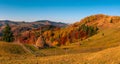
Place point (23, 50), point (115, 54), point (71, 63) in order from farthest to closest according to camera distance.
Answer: point (23, 50), point (115, 54), point (71, 63)

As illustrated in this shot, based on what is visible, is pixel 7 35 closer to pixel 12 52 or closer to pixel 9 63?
pixel 12 52

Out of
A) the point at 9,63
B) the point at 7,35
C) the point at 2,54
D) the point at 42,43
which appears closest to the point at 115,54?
the point at 9,63

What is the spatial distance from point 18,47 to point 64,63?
34.8 metres

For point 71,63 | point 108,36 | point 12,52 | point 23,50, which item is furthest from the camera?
point 108,36

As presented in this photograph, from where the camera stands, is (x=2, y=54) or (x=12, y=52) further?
(x=12, y=52)

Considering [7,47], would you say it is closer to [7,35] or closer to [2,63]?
[2,63]

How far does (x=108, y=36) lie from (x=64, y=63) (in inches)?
4982

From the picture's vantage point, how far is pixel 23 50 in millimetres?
71875

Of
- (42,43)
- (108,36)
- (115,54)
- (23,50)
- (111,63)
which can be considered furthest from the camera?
(108,36)

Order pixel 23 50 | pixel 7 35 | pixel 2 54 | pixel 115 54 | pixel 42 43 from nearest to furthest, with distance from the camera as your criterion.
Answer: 1. pixel 115 54
2. pixel 2 54
3. pixel 23 50
4. pixel 42 43
5. pixel 7 35

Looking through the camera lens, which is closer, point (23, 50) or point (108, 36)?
point (23, 50)

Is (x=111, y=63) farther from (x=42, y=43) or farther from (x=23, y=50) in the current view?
(x=42, y=43)

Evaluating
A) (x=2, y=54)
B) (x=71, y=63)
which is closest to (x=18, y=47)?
(x=2, y=54)

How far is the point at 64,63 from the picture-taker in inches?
1625
